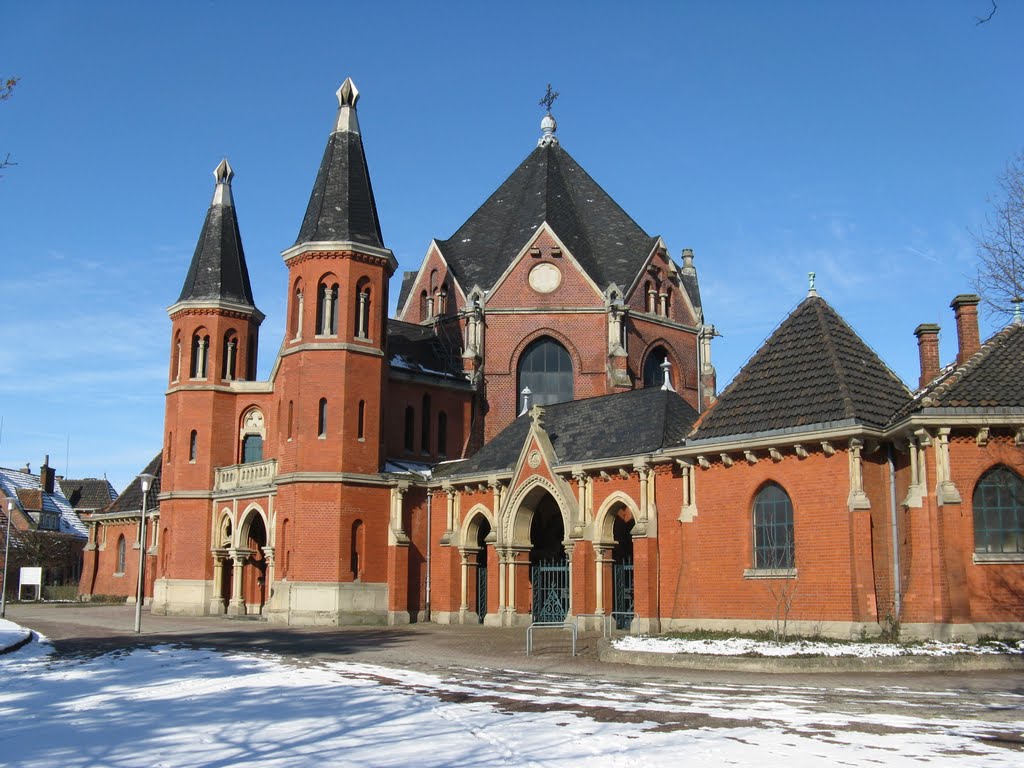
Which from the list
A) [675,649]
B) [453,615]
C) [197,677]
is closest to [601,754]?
[197,677]

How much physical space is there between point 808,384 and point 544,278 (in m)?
21.6

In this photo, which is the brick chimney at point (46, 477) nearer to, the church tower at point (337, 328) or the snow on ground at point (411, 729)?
the church tower at point (337, 328)

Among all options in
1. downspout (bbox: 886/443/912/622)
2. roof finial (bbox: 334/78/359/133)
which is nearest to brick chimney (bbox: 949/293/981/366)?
downspout (bbox: 886/443/912/622)

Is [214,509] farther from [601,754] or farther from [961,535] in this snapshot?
[601,754]

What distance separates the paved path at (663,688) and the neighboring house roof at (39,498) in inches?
2085

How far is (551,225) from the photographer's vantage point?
1790 inches

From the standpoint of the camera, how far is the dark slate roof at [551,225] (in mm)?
45062

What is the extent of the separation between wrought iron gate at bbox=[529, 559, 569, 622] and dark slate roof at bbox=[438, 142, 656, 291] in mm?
14854

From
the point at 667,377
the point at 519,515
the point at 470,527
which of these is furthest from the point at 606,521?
the point at 470,527

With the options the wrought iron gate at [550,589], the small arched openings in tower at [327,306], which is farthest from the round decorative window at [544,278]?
the wrought iron gate at [550,589]

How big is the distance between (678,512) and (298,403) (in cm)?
1499

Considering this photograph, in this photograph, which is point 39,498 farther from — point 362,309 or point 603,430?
point 603,430

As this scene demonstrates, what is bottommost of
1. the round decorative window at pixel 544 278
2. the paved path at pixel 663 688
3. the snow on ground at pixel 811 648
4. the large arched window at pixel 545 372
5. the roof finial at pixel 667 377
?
the paved path at pixel 663 688

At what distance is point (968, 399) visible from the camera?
21.0m
